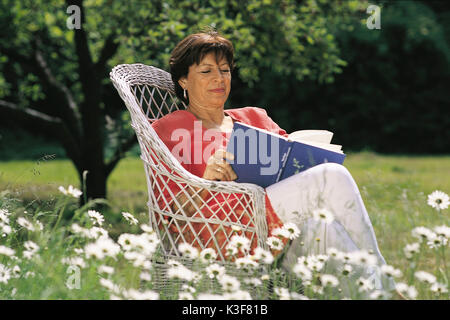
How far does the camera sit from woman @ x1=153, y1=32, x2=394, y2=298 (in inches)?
81.1

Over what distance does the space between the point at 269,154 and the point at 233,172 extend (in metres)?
0.20

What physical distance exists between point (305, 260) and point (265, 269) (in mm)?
144

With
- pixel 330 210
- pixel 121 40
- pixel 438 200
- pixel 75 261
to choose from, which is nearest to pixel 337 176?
pixel 330 210

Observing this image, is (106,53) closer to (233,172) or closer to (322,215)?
(233,172)

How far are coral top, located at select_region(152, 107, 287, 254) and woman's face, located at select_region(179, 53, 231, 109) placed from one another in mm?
113

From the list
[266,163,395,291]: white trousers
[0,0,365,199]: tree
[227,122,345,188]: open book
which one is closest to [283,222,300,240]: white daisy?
[266,163,395,291]: white trousers

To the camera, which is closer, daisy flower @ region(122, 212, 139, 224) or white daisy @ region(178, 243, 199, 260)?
white daisy @ region(178, 243, 199, 260)

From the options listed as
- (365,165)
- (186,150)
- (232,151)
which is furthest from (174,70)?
(365,165)

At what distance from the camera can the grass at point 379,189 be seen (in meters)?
2.43

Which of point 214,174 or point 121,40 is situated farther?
point 121,40

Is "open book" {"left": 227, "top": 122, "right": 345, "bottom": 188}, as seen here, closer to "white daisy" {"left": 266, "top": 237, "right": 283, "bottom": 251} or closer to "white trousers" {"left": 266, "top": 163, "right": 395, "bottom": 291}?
"white trousers" {"left": 266, "top": 163, "right": 395, "bottom": 291}

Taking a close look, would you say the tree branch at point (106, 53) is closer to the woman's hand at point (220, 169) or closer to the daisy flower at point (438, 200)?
the woman's hand at point (220, 169)

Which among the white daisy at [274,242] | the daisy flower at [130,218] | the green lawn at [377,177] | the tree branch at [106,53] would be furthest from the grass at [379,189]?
the tree branch at [106,53]

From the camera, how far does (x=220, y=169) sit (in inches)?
90.8
